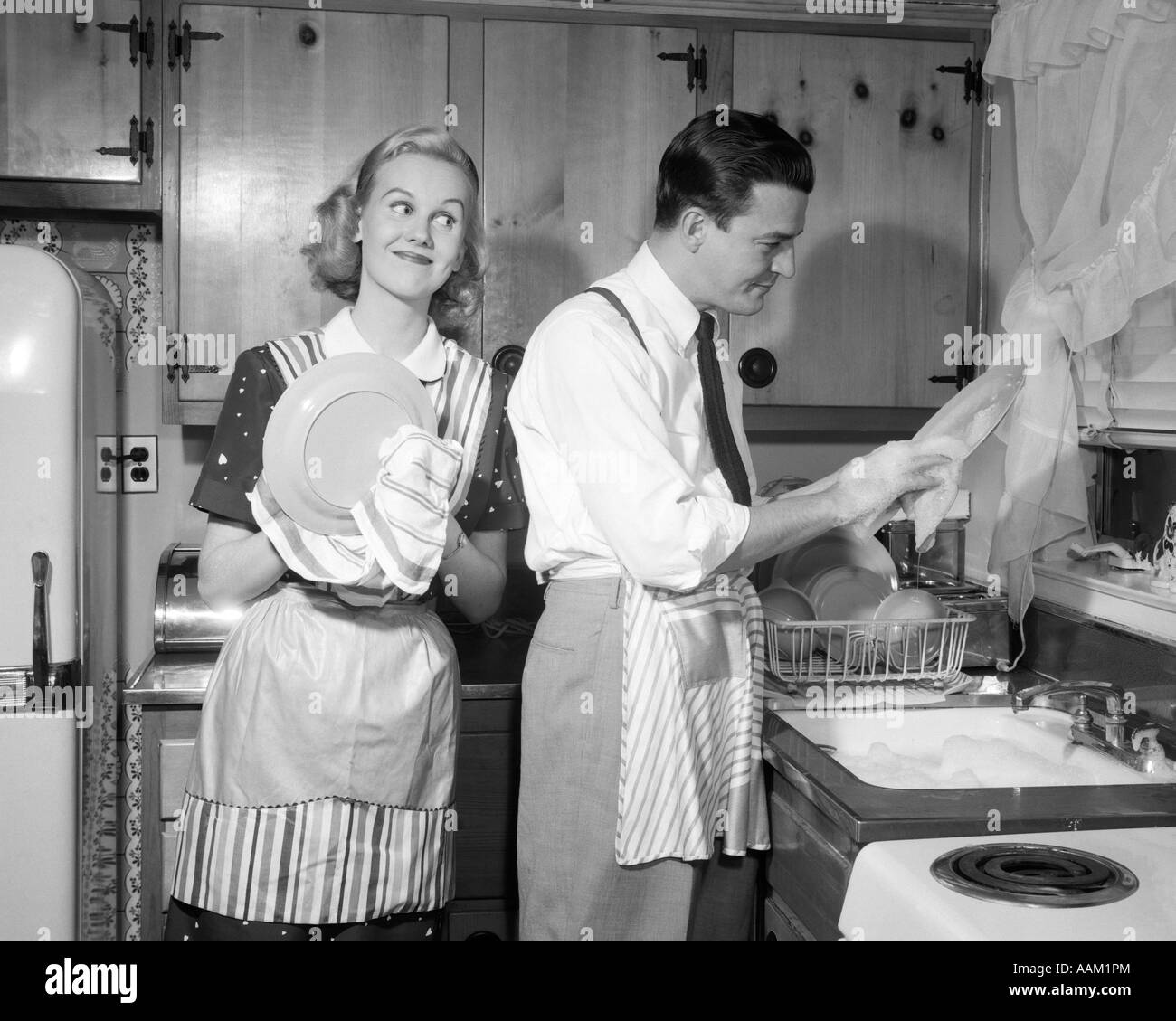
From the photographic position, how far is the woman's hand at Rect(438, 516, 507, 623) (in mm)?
1621

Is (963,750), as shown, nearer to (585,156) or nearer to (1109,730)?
(1109,730)

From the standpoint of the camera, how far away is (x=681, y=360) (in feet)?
5.31

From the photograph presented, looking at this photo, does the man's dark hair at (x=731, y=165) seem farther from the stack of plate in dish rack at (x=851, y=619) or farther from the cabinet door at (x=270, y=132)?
the cabinet door at (x=270, y=132)

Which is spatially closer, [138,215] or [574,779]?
[574,779]

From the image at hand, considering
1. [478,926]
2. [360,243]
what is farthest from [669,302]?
[478,926]

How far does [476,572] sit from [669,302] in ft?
1.45

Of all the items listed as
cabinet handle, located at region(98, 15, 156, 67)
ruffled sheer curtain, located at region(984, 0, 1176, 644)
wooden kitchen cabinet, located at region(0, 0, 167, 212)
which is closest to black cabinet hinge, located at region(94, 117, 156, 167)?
wooden kitchen cabinet, located at region(0, 0, 167, 212)

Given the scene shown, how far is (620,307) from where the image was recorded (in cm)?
159

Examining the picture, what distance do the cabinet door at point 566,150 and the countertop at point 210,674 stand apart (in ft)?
1.80

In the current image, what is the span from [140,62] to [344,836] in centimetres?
145

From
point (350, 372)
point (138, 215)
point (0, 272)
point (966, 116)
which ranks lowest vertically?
point (350, 372)

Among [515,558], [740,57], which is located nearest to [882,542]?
[515,558]

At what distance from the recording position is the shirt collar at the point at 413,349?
5.31 feet

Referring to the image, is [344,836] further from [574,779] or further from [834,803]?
[834,803]
